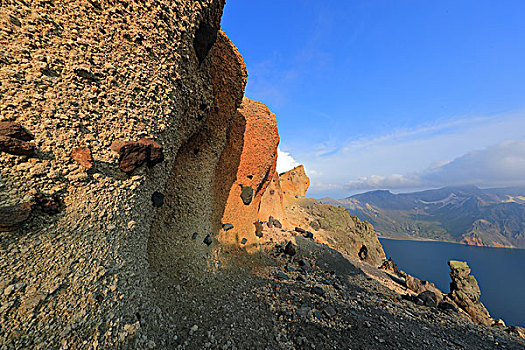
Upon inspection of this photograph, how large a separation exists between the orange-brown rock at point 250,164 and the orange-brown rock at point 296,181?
27014 mm

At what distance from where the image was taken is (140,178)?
3.58 meters

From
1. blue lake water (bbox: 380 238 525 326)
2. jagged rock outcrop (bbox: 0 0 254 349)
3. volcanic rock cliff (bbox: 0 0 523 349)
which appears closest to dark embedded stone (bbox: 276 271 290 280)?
volcanic rock cliff (bbox: 0 0 523 349)

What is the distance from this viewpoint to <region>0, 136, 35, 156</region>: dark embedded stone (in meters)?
2.35

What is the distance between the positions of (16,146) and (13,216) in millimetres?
868

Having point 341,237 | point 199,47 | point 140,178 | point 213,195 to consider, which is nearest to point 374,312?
point 213,195

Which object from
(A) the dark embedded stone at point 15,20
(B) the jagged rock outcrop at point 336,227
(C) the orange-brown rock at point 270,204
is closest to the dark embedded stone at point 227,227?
(A) the dark embedded stone at point 15,20

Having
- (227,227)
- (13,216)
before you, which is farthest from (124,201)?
(227,227)

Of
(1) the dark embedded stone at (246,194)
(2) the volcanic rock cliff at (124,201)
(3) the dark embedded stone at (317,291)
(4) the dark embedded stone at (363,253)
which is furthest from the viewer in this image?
(4) the dark embedded stone at (363,253)

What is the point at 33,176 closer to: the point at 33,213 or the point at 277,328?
the point at 33,213

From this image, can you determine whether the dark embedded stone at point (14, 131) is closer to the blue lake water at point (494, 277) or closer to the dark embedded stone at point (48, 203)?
the dark embedded stone at point (48, 203)

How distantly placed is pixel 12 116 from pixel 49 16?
1531mm

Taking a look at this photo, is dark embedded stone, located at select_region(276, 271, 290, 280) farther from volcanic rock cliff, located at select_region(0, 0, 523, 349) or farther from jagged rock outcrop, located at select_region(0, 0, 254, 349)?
jagged rock outcrop, located at select_region(0, 0, 254, 349)

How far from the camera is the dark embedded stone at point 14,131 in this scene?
236 centimetres

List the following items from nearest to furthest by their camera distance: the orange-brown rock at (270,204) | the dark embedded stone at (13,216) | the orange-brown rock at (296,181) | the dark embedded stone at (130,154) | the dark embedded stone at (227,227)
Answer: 1. the dark embedded stone at (13,216)
2. the dark embedded stone at (130,154)
3. the dark embedded stone at (227,227)
4. the orange-brown rock at (270,204)
5. the orange-brown rock at (296,181)
